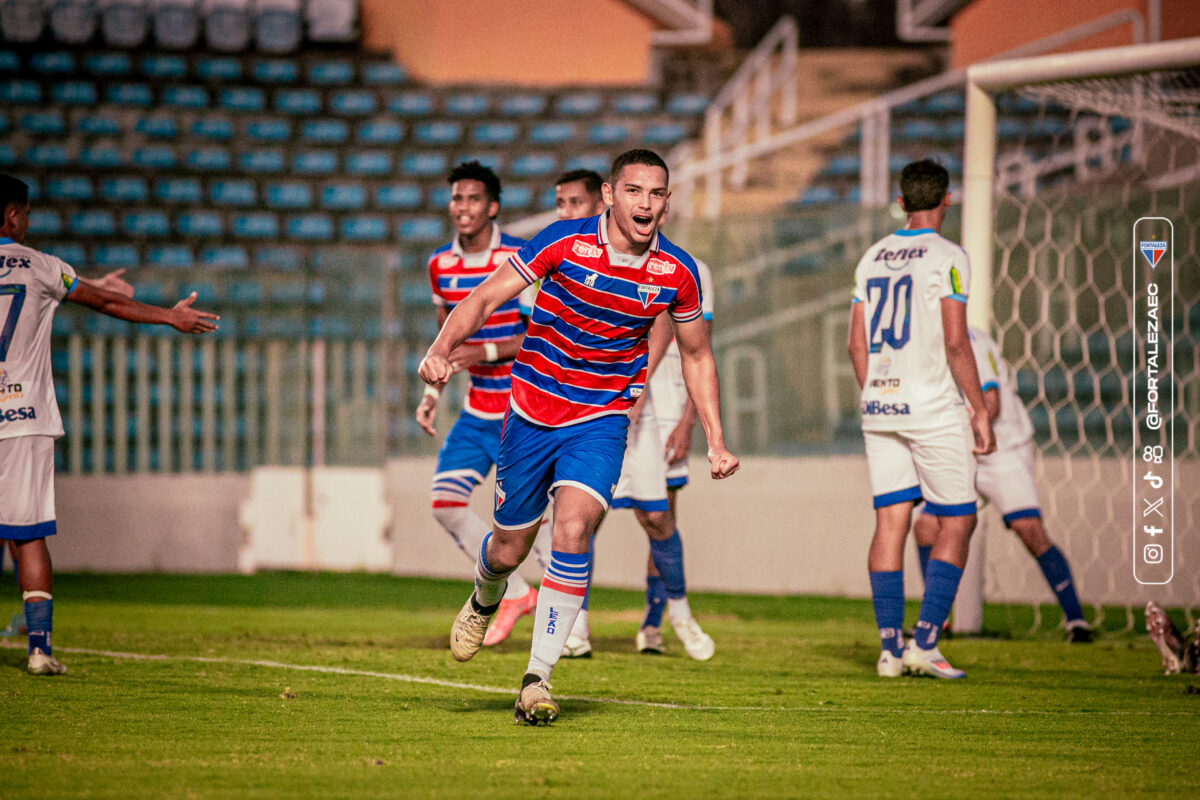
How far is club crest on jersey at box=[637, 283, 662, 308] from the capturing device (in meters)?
4.36

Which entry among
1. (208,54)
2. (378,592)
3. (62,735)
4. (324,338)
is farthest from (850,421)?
(208,54)

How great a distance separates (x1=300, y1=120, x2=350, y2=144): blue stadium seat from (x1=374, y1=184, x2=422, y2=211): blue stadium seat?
1.11 metres

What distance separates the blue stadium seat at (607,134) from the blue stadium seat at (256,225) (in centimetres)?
425

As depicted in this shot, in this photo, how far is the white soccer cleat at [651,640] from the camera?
255 inches

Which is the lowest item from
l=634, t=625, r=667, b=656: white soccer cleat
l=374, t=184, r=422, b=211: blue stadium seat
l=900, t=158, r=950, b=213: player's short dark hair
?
l=634, t=625, r=667, b=656: white soccer cleat

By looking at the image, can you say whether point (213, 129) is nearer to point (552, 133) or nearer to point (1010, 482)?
point (552, 133)

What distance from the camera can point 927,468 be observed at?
5781 millimetres

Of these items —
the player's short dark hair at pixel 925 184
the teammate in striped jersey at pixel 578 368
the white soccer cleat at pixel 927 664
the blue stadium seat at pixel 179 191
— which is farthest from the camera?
the blue stadium seat at pixel 179 191

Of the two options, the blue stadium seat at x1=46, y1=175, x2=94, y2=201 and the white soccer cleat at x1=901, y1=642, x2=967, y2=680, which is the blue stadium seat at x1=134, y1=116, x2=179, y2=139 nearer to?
Answer: the blue stadium seat at x1=46, y1=175, x2=94, y2=201

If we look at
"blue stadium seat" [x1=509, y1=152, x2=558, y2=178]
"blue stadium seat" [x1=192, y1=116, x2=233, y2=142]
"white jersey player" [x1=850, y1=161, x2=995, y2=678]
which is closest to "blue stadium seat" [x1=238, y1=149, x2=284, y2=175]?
"blue stadium seat" [x1=192, y1=116, x2=233, y2=142]

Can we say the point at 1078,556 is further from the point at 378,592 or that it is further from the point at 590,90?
the point at 590,90

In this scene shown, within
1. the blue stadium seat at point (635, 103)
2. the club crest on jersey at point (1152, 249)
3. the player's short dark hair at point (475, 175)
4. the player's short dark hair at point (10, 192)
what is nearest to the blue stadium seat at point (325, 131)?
the blue stadium seat at point (635, 103)

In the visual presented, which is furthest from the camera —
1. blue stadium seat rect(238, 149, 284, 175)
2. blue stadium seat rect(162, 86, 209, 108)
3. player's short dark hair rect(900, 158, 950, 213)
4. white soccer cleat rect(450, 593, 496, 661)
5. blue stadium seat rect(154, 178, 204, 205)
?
blue stadium seat rect(162, 86, 209, 108)

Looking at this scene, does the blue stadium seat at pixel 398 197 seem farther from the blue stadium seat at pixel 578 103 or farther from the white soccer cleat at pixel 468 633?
the white soccer cleat at pixel 468 633
